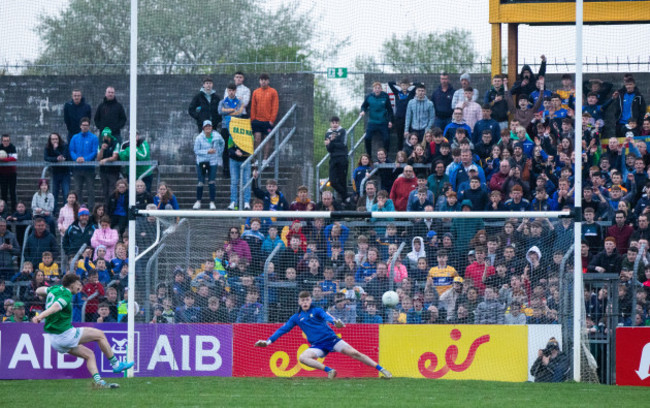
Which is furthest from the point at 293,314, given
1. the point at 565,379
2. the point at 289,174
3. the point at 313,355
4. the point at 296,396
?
the point at 289,174

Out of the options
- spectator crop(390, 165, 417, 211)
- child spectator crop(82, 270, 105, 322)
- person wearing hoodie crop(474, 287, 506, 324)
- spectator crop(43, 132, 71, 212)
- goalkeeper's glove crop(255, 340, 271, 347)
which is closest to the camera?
goalkeeper's glove crop(255, 340, 271, 347)

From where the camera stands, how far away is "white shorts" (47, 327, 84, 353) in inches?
543

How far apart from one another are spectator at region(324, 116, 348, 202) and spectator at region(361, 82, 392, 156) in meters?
1.00

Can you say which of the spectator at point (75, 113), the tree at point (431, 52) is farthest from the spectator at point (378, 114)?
the spectator at point (75, 113)

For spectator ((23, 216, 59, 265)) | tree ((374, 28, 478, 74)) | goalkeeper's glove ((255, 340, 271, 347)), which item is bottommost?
goalkeeper's glove ((255, 340, 271, 347))

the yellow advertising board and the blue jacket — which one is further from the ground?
the blue jacket

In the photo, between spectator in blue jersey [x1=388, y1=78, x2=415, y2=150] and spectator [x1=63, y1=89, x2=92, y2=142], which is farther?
spectator [x1=63, y1=89, x2=92, y2=142]

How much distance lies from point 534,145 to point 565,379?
540cm

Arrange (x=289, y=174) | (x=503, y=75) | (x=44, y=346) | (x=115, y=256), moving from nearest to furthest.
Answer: (x=44, y=346) → (x=115, y=256) → (x=503, y=75) → (x=289, y=174)

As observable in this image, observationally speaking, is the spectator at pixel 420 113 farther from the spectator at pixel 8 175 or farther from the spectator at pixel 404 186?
the spectator at pixel 8 175

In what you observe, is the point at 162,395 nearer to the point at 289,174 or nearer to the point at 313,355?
the point at 313,355

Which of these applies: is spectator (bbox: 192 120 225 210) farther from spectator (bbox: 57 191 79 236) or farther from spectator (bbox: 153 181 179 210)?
spectator (bbox: 57 191 79 236)

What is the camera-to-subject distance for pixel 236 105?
1958cm

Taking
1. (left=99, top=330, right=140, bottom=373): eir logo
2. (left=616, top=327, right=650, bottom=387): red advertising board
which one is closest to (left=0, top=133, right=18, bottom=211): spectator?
(left=99, top=330, right=140, bottom=373): eir logo
